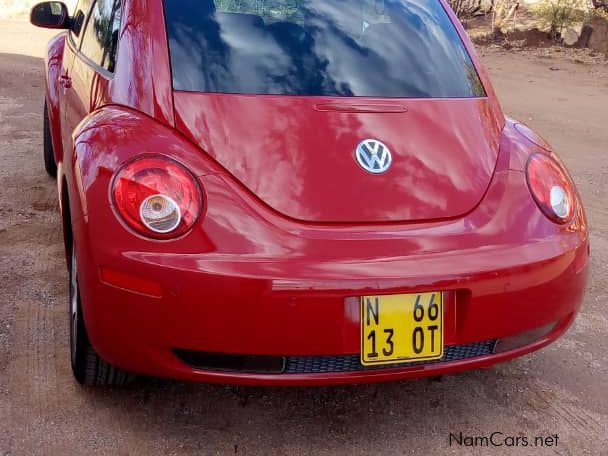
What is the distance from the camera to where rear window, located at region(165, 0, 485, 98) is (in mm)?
2664

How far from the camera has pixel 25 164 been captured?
5.85 m

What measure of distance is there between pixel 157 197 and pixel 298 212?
0.42m

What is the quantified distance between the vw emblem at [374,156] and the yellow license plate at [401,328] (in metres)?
0.46

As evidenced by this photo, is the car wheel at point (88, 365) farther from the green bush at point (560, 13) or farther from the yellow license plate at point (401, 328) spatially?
the green bush at point (560, 13)

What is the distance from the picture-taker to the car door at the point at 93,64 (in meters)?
2.94

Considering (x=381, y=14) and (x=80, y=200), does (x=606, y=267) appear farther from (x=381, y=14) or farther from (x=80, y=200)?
(x=80, y=200)

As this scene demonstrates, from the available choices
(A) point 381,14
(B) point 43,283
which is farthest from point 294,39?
(B) point 43,283

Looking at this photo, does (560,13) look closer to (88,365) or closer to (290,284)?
(88,365)

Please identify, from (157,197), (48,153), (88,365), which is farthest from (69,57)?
(157,197)

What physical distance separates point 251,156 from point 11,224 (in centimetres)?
263

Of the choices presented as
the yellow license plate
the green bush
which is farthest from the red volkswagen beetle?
the green bush

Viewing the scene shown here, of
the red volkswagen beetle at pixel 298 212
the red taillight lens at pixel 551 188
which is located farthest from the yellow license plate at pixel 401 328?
the red taillight lens at pixel 551 188

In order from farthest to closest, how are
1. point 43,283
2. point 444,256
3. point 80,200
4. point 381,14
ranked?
point 43,283 → point 381,14 → point 80,200 → point 444,256

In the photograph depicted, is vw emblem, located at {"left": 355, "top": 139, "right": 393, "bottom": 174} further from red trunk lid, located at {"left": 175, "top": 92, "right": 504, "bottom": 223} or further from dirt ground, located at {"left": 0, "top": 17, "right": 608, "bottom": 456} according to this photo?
dirt ground, located at {"left": 0, "top": 17, "right": 608, "bottom": 456}
